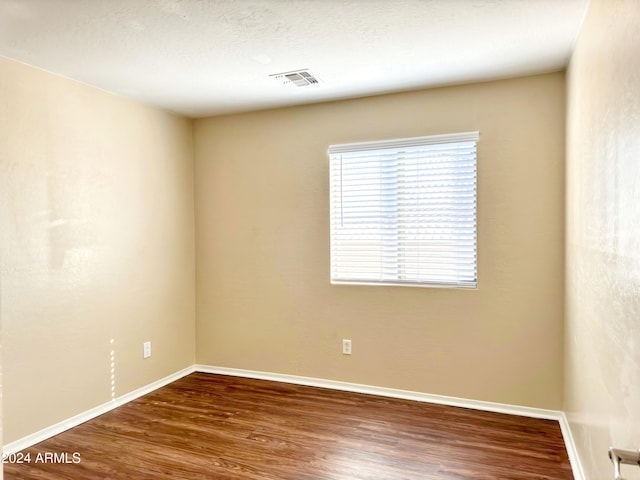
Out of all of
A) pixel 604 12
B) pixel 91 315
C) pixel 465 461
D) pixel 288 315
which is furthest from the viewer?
pixel 288 315

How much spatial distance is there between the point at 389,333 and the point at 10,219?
2672 millimetres

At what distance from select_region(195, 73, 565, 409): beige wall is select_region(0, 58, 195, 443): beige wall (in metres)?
0.36

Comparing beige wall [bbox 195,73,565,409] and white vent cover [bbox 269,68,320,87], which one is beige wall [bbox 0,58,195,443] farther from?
white vent cover [bbox 269,68,320,87]

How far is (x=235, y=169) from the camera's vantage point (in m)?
3.94

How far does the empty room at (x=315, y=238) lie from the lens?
2.14 metres

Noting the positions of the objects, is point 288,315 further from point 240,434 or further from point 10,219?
point 10,219

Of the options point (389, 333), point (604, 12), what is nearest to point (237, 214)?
point (389, 333)

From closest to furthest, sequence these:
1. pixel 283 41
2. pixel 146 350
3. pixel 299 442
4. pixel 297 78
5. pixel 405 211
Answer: pixel 283 41, pixel 299 442, pixel 297 78, pixel 405 211, pixel 146 350

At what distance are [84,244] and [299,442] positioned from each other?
6.58ft

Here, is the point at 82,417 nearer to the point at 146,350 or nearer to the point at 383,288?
the point at 146,350

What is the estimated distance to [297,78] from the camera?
3.01 m

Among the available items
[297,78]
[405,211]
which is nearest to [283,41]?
[297,78]

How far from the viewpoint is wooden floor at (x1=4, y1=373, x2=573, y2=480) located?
7.75ft

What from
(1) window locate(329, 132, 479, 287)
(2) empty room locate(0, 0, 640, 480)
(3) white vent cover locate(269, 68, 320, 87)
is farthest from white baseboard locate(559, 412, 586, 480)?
(3) white vent cover locate(269, 68, 320, 87)
